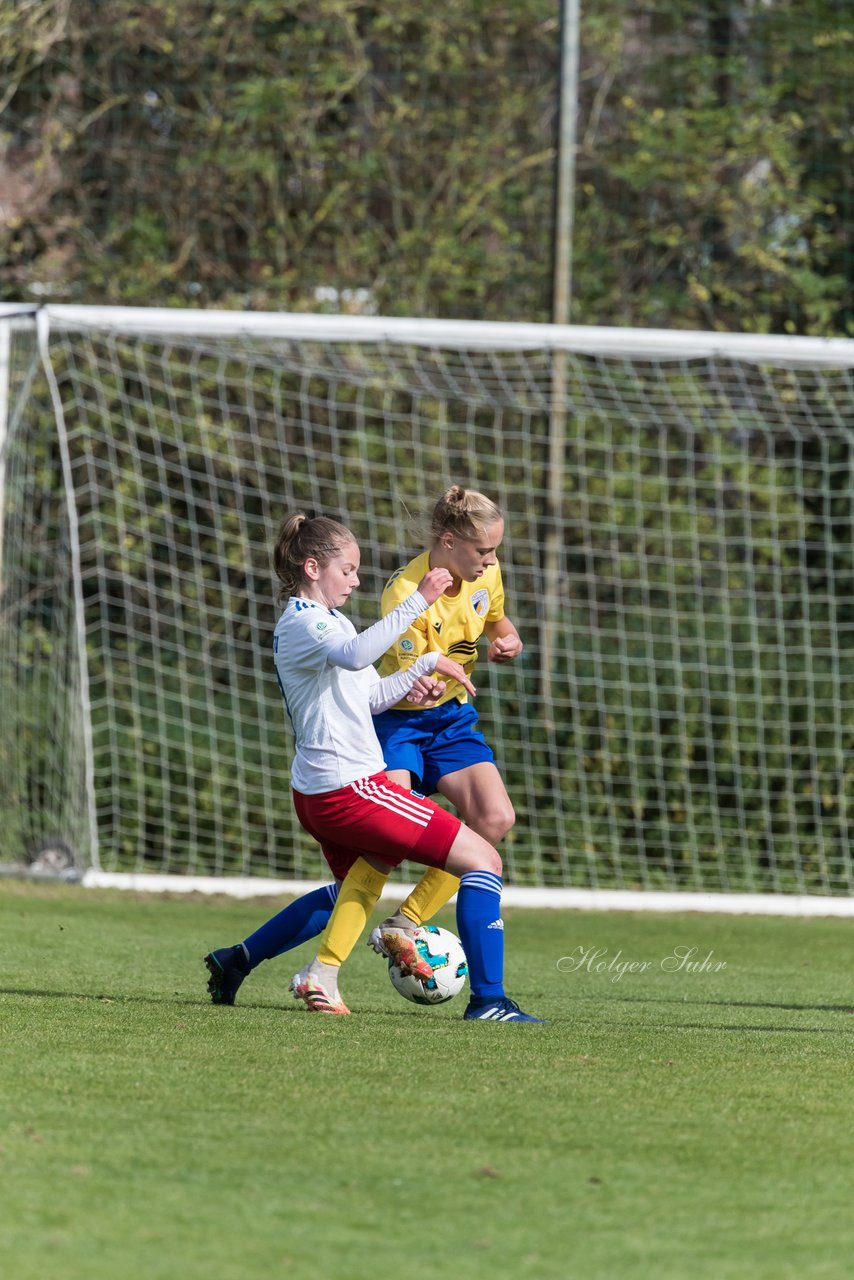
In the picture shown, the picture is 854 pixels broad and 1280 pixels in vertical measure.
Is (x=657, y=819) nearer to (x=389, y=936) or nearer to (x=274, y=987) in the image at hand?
(x=274, y=987)

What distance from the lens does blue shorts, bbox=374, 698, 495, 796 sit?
5.23 m

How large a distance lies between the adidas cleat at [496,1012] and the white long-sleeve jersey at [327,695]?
0.72 m

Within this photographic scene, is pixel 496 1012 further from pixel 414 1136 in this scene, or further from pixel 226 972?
pixel 414 1136

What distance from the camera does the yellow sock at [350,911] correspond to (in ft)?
15.6

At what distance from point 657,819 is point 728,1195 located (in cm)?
750

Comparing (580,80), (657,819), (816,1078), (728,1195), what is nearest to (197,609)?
(657,819)

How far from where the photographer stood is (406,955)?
4836mm

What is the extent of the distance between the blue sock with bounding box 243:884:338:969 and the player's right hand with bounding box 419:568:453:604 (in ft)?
3.10

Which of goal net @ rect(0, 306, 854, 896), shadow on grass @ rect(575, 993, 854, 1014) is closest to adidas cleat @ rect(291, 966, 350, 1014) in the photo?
shadow on grass @ rect(575, 993, 854, 1014)

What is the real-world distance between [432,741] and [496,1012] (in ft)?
2.90

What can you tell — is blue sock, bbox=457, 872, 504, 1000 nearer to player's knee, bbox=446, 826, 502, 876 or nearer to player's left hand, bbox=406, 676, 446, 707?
player's knee, bbox=446, 826, 502, 876

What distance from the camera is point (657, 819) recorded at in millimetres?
10328

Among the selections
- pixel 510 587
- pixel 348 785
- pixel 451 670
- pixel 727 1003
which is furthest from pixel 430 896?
pixel 510 587

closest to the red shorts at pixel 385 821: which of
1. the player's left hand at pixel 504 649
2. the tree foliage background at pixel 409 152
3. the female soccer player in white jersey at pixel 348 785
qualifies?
the female soccer player in white jersey at pixel 348 785
